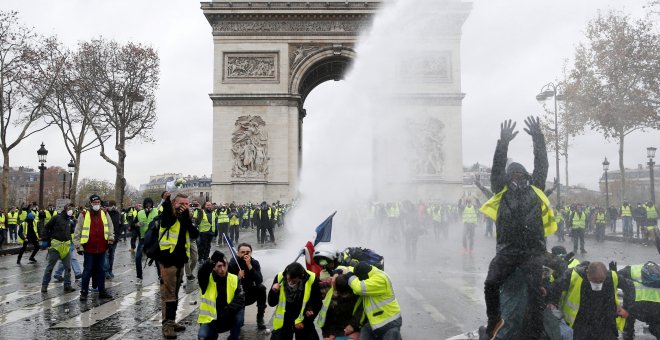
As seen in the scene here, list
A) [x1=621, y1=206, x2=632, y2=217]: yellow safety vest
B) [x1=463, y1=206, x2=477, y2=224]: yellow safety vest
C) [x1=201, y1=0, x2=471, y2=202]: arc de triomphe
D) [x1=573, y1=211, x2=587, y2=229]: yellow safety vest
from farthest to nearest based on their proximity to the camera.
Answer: [x1=201, y1=0, x2=471, y2=202]: arc de triomphe
[x1=621, y1=206, x2=632, y2=217]: yellow safety vest
[x1=573, y1=211, x2=587, y2=229]: yellow safety vest
[x1=463, y1=206, x2=477, y2=224]: yellow safety vest

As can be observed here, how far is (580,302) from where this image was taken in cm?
542

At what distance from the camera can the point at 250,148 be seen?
105ft

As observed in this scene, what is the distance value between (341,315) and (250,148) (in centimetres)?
2766

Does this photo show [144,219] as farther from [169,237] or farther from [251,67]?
[251,67]

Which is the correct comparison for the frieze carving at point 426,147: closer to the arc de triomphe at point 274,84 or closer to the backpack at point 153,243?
the arc de triomphe at point 274,84

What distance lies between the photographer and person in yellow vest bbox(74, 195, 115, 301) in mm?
9156

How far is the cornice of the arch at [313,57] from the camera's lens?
33.0 m

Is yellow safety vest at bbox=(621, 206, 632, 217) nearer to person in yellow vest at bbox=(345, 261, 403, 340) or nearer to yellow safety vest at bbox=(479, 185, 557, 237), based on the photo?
yellow safety vest at bbox=(479, 185, 557, 237)

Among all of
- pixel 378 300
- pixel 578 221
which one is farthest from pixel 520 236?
pixel 578 221

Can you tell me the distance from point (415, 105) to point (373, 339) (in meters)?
27.7

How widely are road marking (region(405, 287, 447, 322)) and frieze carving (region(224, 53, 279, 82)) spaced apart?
24.7 m

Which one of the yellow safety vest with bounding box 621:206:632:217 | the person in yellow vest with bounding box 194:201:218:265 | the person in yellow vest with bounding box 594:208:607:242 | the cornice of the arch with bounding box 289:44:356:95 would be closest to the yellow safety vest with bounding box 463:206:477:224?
the person in yellow vest with bounding box 194:201:218:265

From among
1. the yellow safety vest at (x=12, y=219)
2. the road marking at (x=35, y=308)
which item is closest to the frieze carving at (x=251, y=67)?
the yellow safety vest at (x=12, y=219)

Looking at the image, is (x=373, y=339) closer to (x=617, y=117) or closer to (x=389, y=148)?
(x=389, y=148)
